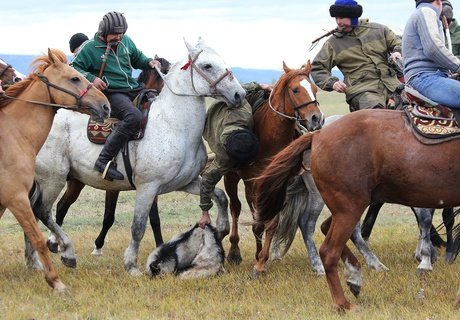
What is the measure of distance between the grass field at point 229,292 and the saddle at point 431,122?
→ 4.91ft

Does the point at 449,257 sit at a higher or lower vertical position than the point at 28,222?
lower

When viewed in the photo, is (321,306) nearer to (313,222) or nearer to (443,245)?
(313,222)

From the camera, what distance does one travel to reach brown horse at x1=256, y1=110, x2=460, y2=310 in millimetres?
7816

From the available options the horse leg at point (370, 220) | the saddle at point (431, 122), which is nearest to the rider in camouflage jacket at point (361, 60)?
the horse leg at point (370, 220)

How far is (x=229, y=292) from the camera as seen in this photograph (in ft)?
28.9

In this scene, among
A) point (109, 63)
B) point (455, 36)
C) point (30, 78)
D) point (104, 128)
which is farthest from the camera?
point (455, 36)

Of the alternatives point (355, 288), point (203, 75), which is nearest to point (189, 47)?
point (203, 75)

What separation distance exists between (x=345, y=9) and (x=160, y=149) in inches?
107

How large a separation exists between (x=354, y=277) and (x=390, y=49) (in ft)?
11.3

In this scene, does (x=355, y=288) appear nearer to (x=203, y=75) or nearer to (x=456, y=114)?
(x=456, y=114)

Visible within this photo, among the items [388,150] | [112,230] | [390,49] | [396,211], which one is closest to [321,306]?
[388,150]

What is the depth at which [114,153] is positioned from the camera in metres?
10.1

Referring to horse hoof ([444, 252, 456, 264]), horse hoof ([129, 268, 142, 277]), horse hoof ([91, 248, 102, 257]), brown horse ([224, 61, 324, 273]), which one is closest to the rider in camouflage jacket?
brown horse ([224, 61, 324, 273])

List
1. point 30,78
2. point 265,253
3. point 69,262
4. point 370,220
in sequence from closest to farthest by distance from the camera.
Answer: point 30,78, point 265,253, point 69,262, point 370,220
